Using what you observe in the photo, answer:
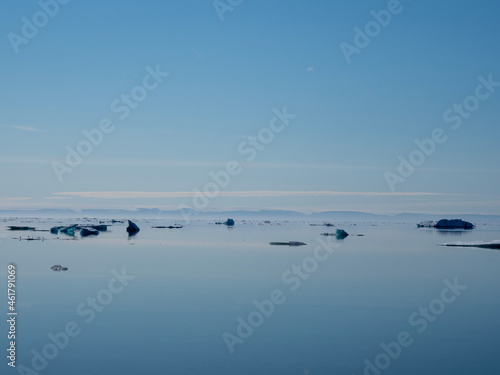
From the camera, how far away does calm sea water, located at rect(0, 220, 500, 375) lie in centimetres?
1482

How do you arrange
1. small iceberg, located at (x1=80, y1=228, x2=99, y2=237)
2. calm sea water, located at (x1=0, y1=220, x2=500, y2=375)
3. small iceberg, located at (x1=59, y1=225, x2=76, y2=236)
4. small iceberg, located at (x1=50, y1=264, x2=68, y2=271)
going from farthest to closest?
small iceberg, located at (x1=59, y1=225, x2=76, y2=236) → small iceberg, located at (x1=80, y1=228, x2=99, y2=237) → small iceberg, located at (x1=50, y1=264, x2=68, y2=271) → calm sea water, located at (x1=0, y1=220, x2=500, y2=375)

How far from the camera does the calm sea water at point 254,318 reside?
14820mm

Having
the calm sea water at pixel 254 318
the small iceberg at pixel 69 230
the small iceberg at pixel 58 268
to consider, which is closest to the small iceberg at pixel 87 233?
the small iceberg at pixel 69 230

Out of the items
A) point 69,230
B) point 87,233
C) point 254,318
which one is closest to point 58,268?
point 254,318

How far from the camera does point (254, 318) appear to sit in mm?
20281

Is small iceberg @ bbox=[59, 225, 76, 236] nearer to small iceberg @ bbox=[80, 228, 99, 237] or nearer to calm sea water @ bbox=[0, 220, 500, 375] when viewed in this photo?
small iceberg @ bbox=[80, 228, 99, 237]

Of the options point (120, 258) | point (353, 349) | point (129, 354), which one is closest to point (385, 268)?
point (120, 258)

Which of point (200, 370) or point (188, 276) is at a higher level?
point (188, 276)

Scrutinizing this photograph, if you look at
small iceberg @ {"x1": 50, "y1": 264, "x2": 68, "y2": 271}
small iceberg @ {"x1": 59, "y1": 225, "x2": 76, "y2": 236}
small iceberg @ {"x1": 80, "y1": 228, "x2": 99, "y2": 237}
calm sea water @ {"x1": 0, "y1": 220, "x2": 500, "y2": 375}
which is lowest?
calm sea water @ {"x1": 0, "y1": 220, "x2": 500, "y2": 375}

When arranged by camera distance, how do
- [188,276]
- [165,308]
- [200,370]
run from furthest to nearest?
[188,276] → [165,308] → [200,370]

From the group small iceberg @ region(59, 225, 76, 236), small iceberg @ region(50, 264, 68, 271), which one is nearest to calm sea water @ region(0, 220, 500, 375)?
small iceberg @ region(50, 264, 68, 271)

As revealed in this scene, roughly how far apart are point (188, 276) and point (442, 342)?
16864 millimetres

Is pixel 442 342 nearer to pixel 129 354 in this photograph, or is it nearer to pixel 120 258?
pixel 129 354

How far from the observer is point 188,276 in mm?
31344
